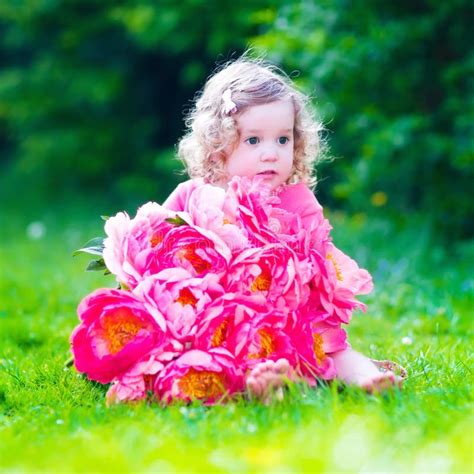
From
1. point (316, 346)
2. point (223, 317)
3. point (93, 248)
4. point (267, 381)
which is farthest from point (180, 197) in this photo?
point (267, 381)

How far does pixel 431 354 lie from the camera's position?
11.5 feet

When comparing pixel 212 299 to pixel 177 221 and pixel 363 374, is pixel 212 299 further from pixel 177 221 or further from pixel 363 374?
pixel 363 374

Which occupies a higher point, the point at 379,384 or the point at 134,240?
the point at 134,240

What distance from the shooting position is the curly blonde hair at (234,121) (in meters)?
3.36

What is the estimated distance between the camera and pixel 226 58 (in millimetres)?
9852

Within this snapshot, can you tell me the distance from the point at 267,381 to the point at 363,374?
14.8 inches

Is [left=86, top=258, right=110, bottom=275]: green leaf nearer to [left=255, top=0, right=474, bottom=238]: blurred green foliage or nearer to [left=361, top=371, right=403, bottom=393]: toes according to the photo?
[left=361, top=371, right=403, bottom=393]: toes

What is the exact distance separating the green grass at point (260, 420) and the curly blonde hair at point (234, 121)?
34.6 inches

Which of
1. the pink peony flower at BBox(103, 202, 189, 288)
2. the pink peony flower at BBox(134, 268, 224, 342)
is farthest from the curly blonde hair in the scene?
the pink peony flower at BBox(134, 268, 224, 342)

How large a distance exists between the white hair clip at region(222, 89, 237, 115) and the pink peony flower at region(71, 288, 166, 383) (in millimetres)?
920

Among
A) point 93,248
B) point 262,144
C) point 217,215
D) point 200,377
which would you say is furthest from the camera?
point 262,144

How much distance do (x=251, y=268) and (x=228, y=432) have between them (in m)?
0.70

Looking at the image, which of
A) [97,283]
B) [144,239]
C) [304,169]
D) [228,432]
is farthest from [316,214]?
[97,283]

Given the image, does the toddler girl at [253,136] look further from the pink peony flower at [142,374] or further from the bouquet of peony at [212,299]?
the pink peony flower at [142,374]
